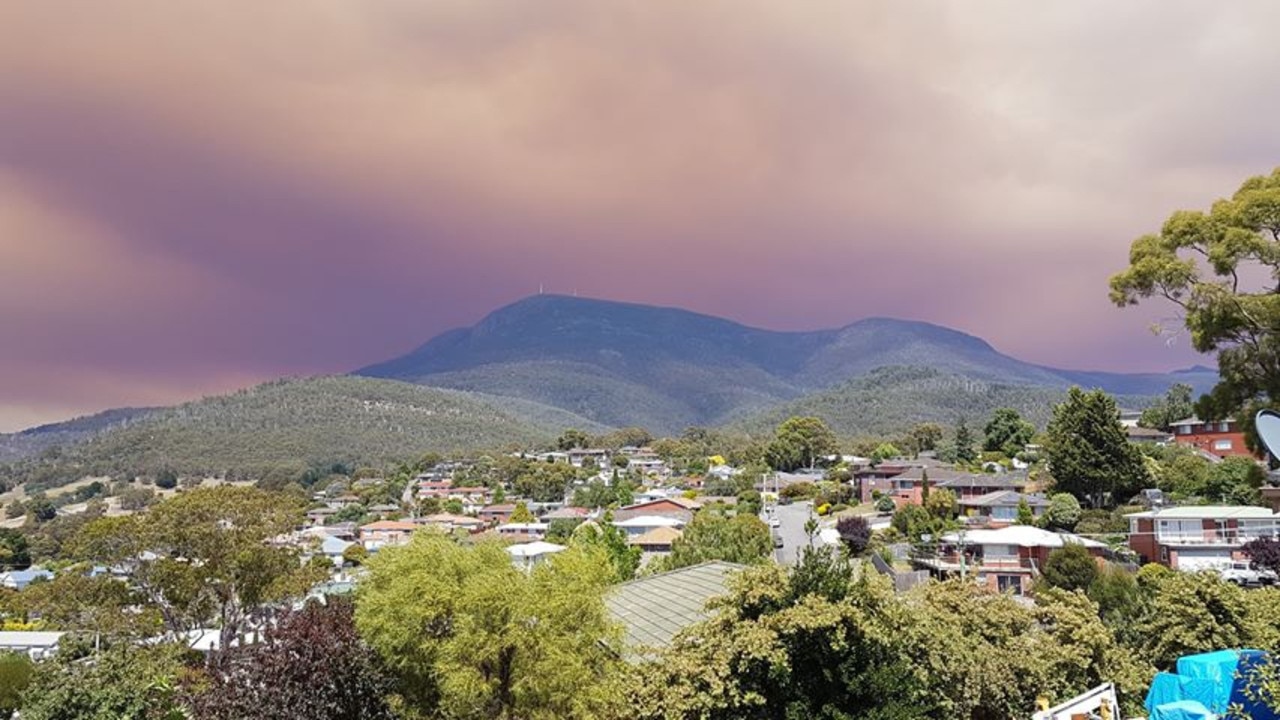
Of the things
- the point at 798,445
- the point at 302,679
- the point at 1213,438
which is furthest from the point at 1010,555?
the point at 798,445

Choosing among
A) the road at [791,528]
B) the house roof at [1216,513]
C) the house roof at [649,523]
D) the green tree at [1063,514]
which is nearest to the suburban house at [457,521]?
the house roof at [649,523]

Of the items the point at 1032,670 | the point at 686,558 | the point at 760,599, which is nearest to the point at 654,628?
the point at 760,599

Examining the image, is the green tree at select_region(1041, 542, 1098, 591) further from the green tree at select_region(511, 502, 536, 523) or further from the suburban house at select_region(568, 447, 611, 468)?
the suburban house at select_region(568, 447, 611, 468)

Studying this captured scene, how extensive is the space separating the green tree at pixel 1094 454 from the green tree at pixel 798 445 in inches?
1853

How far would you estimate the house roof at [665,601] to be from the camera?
16.8 metres

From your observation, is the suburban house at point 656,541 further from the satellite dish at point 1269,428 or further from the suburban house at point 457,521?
the satellite dish at point 1269,428

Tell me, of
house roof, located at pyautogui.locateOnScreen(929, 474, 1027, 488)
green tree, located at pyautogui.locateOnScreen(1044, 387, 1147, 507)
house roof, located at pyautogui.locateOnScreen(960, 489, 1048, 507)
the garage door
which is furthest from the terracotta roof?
the garage door

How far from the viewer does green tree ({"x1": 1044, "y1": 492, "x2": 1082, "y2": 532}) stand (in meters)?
48.2

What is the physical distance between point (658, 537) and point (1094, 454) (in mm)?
30307

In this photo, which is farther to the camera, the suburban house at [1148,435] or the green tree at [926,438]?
the green tree at [926,438]

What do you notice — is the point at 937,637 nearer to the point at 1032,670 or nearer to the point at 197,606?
the point at 1032,670

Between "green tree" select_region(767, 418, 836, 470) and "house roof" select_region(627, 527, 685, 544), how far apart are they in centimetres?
4645

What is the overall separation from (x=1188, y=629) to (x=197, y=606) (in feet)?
91.7

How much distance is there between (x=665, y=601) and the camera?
19172 mm
